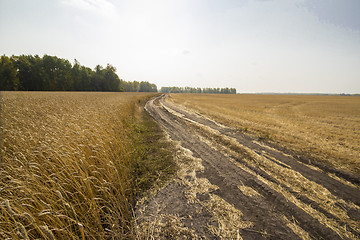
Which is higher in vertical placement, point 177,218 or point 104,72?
point 104,72

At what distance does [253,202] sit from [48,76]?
84.5 m

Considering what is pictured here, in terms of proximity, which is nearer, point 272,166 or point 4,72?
point 272,166

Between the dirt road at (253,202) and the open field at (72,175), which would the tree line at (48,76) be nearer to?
the open field at (72,175)

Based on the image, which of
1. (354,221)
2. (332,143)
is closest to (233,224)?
(354,221)

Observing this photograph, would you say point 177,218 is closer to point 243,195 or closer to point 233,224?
point 233,224

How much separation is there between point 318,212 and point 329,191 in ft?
4.25

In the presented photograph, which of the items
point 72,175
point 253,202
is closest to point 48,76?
point 72,175

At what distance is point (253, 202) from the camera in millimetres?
3562

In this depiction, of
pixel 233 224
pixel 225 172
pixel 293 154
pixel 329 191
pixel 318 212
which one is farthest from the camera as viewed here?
pixel 293 154

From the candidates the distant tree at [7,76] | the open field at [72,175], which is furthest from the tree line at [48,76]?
the open field at [72,175]

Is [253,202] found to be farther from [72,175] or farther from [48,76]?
[48,76]

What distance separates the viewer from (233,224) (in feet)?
9.76

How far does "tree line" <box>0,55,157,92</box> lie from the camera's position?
48.7 metres

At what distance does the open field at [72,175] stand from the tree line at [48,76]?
71.7m
